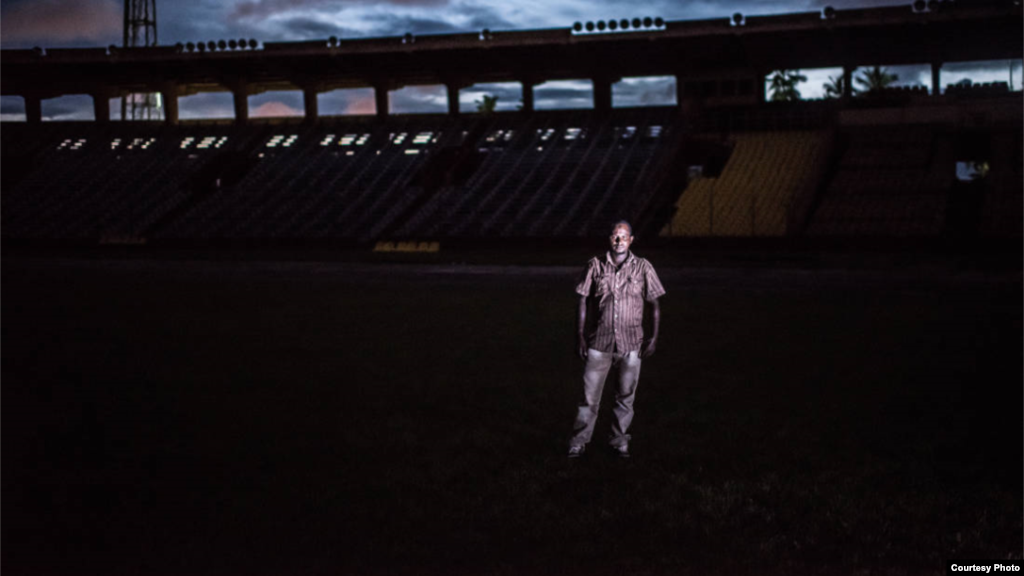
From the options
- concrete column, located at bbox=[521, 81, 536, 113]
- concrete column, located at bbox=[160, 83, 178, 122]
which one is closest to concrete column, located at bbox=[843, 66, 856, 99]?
concrete column, located at bbox=[521, 81, 536, 113]

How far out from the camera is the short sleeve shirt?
7965mm

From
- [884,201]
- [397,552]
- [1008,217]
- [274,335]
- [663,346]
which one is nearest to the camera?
[397,552]

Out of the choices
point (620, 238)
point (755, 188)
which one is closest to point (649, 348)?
point (620, 238)

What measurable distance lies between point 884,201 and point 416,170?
25658 millimetres

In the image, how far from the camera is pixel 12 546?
6.23 m

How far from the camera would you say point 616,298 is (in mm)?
7941

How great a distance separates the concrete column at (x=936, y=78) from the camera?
47969 millimetres

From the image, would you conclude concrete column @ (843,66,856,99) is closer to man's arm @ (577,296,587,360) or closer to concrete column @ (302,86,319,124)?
concrete column @ (302,86,319,124)

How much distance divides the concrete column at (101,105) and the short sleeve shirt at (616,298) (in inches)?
2445

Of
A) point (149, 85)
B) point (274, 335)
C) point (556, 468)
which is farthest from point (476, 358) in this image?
point (149, 85)

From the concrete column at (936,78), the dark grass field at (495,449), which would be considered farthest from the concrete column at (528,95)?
the dark grass field at (495,449)

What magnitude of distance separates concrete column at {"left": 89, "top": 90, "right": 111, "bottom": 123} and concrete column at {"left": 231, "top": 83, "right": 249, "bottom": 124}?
33.0 ft

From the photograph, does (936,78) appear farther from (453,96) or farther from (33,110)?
(33,110)

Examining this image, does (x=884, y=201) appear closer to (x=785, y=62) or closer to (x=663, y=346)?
(x=785, y=62)
